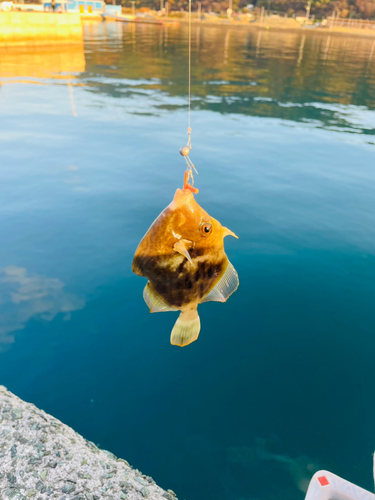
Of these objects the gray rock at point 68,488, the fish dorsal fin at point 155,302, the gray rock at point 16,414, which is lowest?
the gray rock at point 16,414

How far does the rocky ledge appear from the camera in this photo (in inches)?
182

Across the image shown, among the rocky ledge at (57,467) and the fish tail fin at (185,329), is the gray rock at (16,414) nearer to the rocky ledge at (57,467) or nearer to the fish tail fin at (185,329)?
the rocky ledge at (57,467)

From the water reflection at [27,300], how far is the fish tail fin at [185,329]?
456 centimetres

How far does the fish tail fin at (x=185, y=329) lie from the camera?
4.07 metres

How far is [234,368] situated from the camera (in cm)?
689

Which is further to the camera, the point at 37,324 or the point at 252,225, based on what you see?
the point at 252,225

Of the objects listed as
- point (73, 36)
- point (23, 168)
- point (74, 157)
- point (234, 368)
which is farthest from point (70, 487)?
point (73, 36)

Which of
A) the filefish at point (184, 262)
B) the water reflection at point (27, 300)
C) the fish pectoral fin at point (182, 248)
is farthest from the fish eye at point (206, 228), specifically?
the water reflection at point (27, 300)

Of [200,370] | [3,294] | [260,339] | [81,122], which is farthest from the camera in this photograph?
[81,122]

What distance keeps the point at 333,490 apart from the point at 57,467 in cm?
366

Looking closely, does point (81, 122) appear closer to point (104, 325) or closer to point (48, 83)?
point (48, 83)

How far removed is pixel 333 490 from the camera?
480 centimetres

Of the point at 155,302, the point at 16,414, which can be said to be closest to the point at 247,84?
the point at 155,302

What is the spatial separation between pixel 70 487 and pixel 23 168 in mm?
12737
